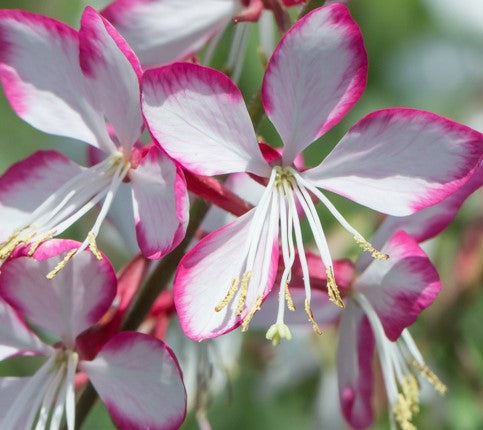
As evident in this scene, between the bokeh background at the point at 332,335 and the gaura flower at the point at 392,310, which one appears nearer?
the gaura flower at the point at 392,310

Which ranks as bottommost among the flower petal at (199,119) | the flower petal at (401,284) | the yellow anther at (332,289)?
the flower petal at (401,284)

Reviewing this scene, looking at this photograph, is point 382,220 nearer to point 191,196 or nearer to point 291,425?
point 191,196

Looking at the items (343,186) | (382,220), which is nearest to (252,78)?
(382,220)

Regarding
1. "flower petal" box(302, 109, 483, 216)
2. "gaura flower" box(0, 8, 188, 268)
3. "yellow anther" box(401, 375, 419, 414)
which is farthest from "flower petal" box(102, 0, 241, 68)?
"yellow anther" box(401, 375, 419, 414)

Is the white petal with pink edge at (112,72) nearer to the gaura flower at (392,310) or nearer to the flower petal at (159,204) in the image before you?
the flower petal at (159,204)

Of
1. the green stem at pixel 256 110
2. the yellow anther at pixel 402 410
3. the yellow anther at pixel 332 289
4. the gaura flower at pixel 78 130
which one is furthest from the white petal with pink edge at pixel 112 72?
the yellow anther at pixel 402 410

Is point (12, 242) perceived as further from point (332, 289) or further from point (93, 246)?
point (332, 289)

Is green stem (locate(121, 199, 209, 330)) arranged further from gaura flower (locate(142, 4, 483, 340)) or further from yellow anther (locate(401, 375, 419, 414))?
yellow anther (locate(401, 375, 419, 414))
